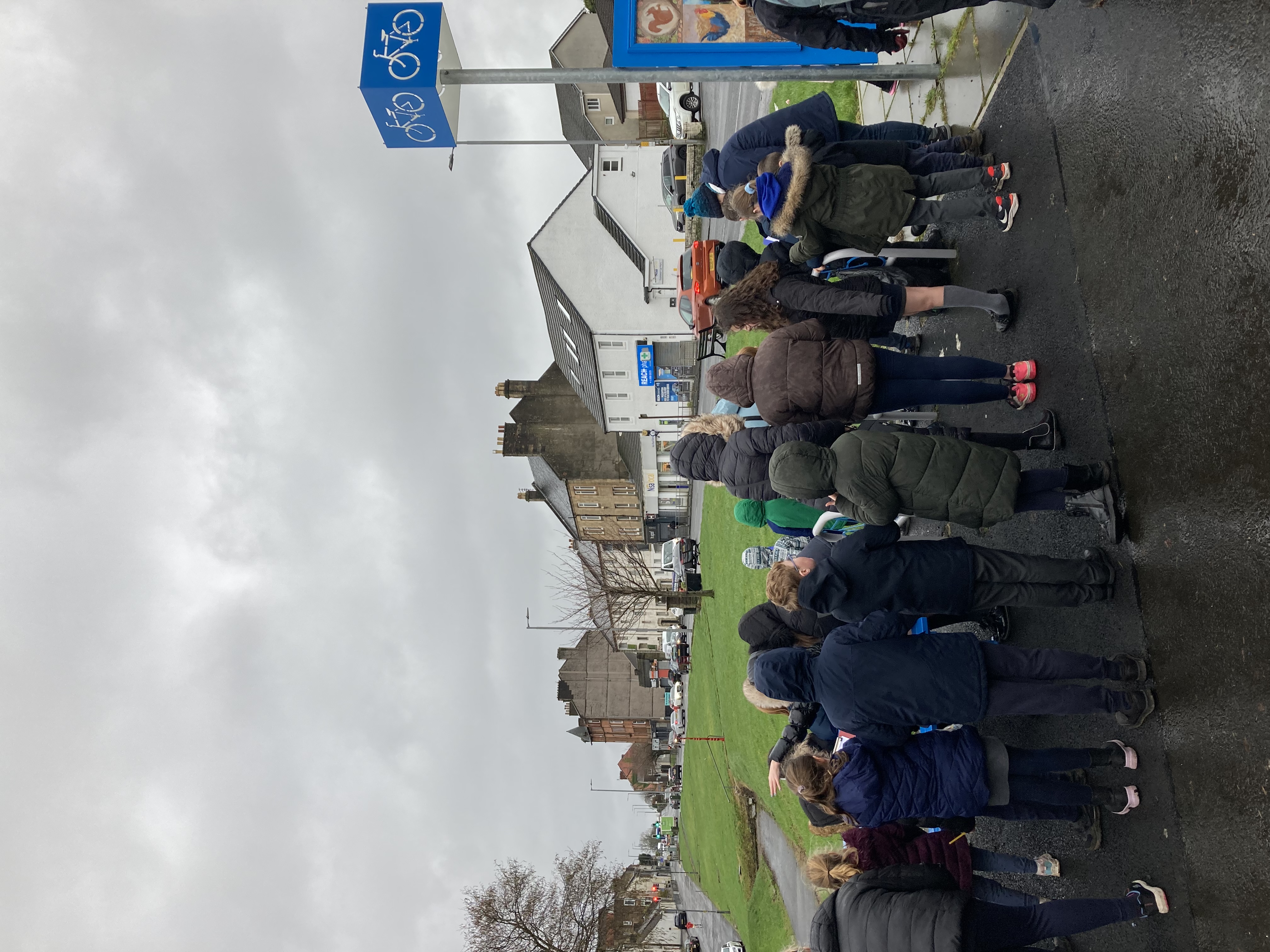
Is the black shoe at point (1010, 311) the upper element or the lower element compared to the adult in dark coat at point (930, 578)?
upper

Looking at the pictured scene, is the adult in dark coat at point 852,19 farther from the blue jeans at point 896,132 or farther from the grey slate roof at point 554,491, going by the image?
the grey slate roof at point 554,491

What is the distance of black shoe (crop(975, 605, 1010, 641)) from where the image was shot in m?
6.70

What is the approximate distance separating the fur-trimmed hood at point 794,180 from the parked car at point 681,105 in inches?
831

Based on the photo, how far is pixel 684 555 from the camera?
82.6 feet

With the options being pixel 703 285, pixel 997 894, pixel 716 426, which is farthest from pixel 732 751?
pixel 716 426

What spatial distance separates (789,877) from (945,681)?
33.3 feet

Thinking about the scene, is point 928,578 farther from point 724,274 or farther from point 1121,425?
point 724,274

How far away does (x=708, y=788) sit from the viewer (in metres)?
22.1

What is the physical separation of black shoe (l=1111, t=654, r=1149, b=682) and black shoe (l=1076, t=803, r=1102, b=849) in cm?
105

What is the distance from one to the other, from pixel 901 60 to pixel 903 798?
355 inches

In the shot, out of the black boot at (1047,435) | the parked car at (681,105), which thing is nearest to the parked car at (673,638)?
the parked car at (681,105)

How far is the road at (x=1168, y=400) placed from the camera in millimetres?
4121

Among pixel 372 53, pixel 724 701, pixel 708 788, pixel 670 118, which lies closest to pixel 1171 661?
pixel 372 53

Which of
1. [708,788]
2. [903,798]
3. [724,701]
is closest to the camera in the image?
[903,798]
